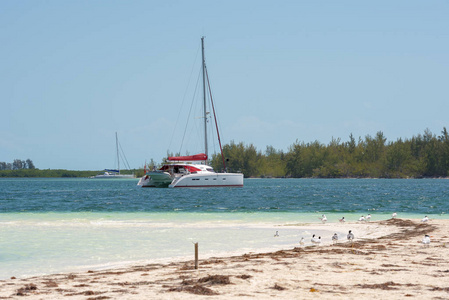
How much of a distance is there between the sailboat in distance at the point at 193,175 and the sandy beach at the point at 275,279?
4570 centimetres

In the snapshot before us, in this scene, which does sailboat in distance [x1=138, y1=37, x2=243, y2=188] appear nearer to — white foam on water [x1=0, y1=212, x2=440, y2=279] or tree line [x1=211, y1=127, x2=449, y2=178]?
white foam on water [x1=0, y1=212, x2=440, y2=279]

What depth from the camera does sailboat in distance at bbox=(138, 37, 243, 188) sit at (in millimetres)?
60216

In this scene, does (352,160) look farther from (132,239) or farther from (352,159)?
(132,239)

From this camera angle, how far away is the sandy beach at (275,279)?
900 centimetres

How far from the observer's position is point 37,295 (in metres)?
9.09

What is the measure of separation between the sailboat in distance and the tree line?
87.9 m

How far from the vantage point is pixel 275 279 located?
10.1 meters

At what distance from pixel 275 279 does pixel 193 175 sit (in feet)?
165

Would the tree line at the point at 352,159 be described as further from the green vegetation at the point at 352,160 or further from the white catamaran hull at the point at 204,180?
the white catamaran hull at the point at 204,180

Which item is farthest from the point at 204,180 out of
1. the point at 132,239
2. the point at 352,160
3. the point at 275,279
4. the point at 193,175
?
the point at 352,160

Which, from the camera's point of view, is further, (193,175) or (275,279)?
(193,175)

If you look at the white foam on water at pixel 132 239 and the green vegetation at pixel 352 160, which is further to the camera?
the green vegetation at pixel 352 160

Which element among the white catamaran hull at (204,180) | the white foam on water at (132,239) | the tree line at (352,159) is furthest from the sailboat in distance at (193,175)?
the tree line at (352,159)

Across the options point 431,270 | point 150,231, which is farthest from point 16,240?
point 431,270
